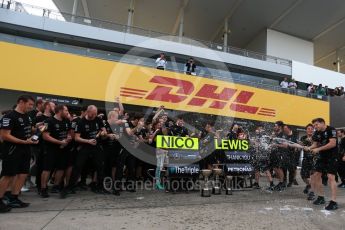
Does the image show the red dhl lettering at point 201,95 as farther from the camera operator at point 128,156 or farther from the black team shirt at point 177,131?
the camera operator at point 128,156

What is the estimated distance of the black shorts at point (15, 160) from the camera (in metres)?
4.55

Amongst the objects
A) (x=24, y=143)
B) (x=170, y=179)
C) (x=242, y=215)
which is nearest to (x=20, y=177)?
(x=24, y=143)

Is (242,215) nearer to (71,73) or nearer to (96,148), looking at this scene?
(96,148)

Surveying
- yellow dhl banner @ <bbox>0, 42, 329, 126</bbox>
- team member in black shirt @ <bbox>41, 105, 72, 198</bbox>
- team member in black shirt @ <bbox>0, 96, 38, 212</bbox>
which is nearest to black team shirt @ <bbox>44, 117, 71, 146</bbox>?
team member in black shirt @ <bbox>41, 105, 72, 198</bbox>

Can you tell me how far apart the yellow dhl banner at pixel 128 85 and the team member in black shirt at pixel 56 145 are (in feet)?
20.0

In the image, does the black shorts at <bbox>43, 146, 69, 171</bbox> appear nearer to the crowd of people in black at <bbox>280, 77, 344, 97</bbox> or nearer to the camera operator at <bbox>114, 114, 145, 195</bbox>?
the camera operator at <bbox>114, 114, 145, 195</bbox>

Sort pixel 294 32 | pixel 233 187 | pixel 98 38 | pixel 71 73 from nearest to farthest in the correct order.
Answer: pixel 233 187, pixel 71 73, pixel 98 38, pixel 294 32

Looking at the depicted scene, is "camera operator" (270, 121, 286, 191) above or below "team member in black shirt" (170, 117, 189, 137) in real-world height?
below

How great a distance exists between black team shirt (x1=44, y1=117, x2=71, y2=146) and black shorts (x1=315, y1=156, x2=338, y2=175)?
5.37m

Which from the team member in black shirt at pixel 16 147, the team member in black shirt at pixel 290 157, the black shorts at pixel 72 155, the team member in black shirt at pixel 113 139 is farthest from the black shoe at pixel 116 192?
the team member in black shirt at pixel 290 157

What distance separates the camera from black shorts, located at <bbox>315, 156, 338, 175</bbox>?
5.66 meters

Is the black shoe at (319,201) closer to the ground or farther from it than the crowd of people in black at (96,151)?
closer to the ground

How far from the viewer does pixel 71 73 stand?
1188 centimetres

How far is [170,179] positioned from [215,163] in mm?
1585
